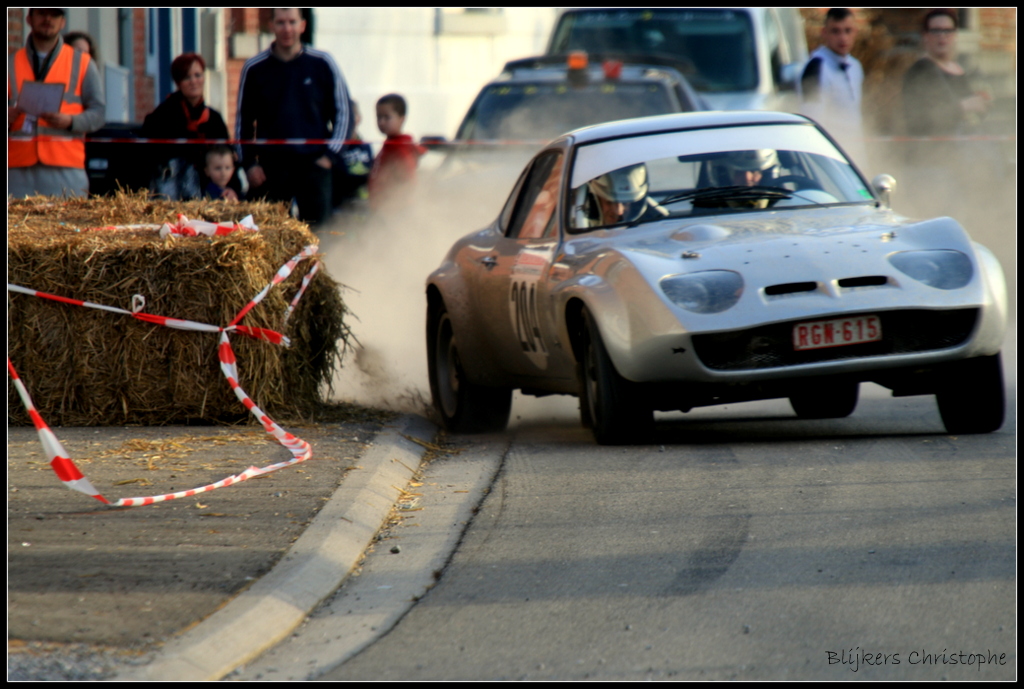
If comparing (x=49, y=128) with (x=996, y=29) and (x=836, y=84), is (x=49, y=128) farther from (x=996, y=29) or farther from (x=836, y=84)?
(x=996, y=29)

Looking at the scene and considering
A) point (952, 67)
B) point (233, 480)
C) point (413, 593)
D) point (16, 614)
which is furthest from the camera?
point (952, 67)

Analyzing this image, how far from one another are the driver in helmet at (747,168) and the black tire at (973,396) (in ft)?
4.68

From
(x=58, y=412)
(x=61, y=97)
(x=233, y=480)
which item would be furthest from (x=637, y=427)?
(x=61, y=97)

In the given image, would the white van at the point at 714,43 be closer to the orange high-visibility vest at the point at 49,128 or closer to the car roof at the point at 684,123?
the orange high-visibility vest at the point at 49,128

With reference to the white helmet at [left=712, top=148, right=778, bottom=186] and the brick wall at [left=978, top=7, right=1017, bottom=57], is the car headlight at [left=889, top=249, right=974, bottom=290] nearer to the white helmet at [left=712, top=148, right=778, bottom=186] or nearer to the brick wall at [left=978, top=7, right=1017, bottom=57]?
the white helmet at [left=712, top=148, right=778, bottom=186]

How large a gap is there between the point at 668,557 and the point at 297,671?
4.74 feet

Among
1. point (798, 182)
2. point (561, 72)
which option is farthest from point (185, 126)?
point (798, 182)

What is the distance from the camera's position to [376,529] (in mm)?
5625

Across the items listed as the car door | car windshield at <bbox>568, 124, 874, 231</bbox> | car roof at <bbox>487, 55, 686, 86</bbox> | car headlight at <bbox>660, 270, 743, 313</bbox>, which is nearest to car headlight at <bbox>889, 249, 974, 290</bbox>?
car headlight at <bbox>660, 270, 743, 313</bbox>

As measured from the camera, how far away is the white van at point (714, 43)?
1650 centimetres

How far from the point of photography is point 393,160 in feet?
45.4

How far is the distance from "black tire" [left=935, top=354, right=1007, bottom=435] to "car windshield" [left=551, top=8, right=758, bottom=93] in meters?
9.59

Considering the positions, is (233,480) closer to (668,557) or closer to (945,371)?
(668,557)

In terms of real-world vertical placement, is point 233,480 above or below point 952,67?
below
